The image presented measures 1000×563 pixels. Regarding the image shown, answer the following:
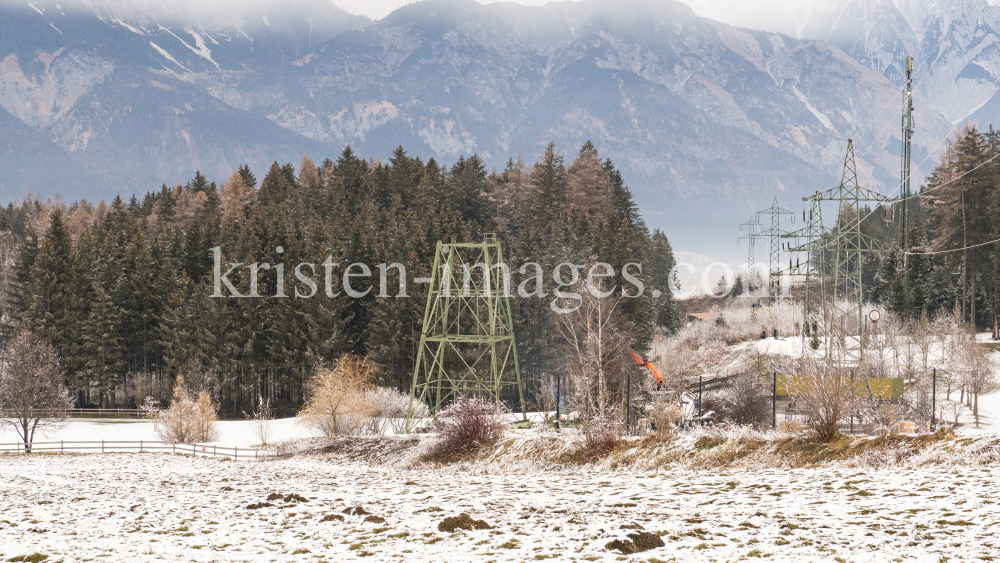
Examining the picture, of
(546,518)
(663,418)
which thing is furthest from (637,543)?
(663,418)

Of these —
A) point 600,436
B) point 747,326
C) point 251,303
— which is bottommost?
point 600,436

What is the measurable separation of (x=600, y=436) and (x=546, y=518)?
9.83m

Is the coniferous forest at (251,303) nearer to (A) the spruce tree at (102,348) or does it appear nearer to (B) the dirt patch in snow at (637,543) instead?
(A) the spruce tree at (102,348)

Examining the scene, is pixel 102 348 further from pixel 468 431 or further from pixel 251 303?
pixel 468 431

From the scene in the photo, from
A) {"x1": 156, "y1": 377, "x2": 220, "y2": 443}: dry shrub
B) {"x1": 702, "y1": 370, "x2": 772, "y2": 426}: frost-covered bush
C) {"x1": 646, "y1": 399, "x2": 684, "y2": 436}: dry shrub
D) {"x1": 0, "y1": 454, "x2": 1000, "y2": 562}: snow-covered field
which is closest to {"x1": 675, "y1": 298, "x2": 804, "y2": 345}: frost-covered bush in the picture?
{"x1": 702, "y1": 370, "x2": 772, "y2": 426}: frost-covered bush

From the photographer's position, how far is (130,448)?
41.8m

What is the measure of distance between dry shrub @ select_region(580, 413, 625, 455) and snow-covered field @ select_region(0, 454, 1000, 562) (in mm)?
2419

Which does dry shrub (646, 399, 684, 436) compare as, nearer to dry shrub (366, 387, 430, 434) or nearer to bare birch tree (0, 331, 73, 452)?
dry shrub (366, 387, 430, 434)

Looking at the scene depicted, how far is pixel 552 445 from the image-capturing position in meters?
24.7

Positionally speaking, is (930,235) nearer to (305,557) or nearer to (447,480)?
(447,480)

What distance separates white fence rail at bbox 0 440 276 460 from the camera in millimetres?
38344

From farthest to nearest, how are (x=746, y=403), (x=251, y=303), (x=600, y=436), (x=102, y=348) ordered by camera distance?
(x=251, y=303)
(x=102, y=348)
(x=746, y=403)
(x=600, y=436)

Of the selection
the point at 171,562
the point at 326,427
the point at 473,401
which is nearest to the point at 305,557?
the point at 171,562

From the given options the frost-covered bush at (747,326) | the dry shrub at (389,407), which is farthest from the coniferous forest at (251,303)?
the frost-covered bush at (747,326)
